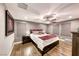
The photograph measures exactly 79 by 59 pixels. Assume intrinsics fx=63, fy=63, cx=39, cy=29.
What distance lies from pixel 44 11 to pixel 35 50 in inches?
37.4

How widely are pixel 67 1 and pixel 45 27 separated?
72 cm

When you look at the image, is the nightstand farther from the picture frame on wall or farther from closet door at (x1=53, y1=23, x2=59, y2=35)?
closet door at (x1=53, y1=23, x2=59, y2=35)

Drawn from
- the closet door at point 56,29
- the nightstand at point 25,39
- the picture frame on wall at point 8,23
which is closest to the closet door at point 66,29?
the closet door at point 56,29

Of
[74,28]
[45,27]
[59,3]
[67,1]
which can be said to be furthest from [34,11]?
[74,28]

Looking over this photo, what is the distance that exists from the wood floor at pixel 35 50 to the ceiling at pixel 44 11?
24.2 inches

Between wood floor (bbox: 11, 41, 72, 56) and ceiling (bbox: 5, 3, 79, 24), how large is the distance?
0.61 m

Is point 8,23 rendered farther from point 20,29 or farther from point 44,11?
point 44,11

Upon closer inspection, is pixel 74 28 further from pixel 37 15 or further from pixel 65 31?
pixel 37 15

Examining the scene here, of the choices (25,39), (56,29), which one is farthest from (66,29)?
(25,39)

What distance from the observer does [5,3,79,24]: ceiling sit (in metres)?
1.32

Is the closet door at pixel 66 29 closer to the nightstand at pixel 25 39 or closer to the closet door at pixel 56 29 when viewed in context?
the closet door at pixel 56 29

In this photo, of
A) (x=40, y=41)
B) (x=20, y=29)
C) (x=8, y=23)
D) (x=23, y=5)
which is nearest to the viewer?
(x=23, y=5)

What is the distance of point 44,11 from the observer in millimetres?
1433

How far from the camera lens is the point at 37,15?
149cm
